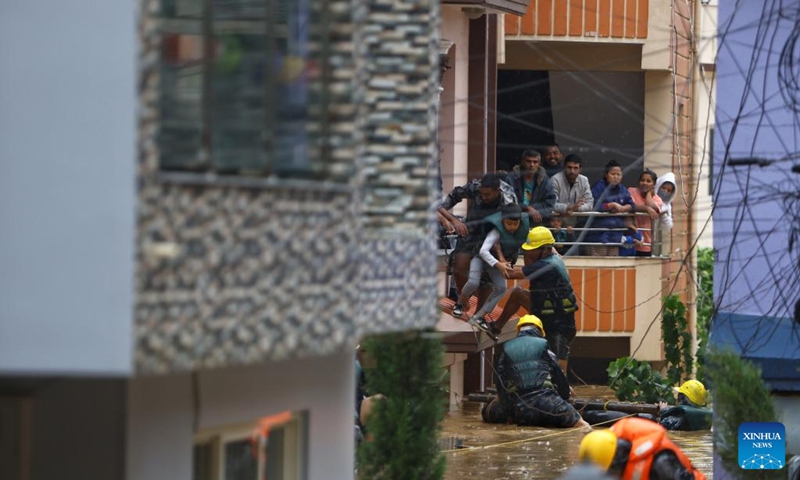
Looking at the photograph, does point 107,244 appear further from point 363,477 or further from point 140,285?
point 363,477

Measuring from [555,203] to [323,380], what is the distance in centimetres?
1093

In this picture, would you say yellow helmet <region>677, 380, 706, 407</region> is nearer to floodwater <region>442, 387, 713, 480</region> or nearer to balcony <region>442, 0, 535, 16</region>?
floodwater <region>442, 387, 713, 480</region>

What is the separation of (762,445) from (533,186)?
23.6ft

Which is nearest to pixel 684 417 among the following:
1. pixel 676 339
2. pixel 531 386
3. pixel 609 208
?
pixel 531 386

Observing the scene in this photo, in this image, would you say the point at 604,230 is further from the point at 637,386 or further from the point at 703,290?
the point at 637,386

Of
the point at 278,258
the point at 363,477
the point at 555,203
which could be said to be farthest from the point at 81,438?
the point at 555,203

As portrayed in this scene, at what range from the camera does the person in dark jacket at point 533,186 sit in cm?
2033

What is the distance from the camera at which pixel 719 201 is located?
596 inches

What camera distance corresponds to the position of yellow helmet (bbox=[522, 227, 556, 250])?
66.5 feet

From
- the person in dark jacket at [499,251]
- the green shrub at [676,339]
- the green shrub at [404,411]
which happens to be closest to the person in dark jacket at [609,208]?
the green shrub at [676,339]

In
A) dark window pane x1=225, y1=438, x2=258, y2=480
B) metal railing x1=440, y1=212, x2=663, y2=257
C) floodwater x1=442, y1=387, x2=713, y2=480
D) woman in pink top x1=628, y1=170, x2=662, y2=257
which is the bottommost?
floodwater x1=442, y1=387, x2=713, y2=480

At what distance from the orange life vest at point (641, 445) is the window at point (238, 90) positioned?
5.69 m

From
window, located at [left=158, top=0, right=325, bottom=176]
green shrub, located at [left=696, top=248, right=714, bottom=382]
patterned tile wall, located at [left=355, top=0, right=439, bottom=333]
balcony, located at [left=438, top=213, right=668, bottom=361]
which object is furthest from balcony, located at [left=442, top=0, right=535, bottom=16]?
window, located at [left=158, top=0, right=325, bottom=176]

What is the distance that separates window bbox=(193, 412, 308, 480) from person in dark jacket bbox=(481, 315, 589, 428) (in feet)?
30.5
